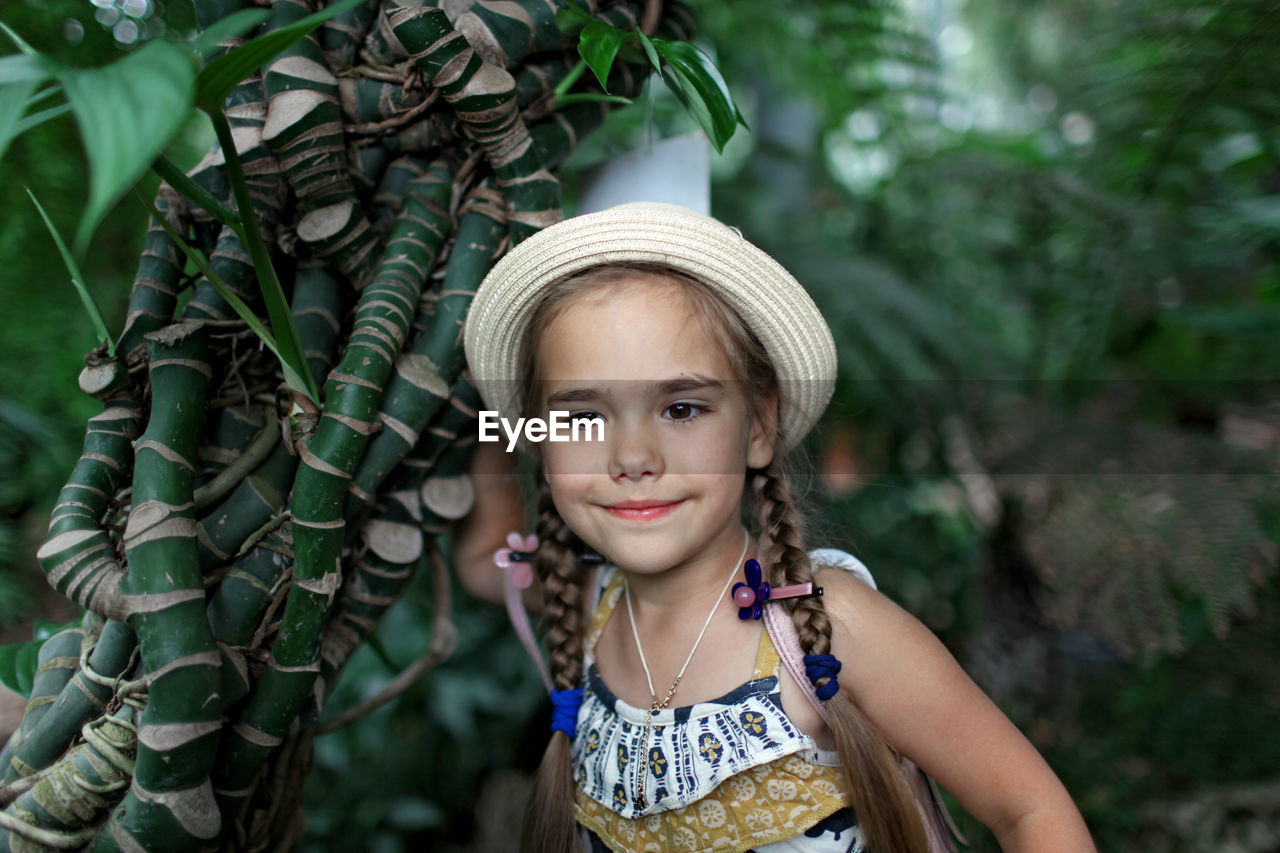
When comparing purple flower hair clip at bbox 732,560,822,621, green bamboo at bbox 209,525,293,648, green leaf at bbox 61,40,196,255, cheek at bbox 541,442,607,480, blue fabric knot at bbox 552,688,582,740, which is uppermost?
green leaf at bbox 61,40,196,255

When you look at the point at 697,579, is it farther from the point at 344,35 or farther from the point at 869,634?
the point at 344,35

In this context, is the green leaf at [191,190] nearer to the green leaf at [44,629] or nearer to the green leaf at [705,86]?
the green leaf at [705,86]

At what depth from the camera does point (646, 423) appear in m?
1.00

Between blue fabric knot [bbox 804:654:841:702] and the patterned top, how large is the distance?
0.06 m

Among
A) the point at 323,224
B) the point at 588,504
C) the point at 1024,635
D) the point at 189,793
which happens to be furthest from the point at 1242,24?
the point at 189,793

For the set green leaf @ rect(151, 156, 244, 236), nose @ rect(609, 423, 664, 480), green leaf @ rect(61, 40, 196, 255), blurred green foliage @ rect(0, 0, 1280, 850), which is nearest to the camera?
green leaf @ rect(61, 40, 196, 255)

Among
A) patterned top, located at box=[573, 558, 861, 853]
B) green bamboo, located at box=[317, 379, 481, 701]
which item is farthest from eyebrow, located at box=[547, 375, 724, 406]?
patterned top, located at box=[573, 558, 861, 853]

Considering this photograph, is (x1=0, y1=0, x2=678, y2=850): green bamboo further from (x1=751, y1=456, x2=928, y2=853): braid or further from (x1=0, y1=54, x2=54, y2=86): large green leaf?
(x1=751, y1=456, x2=928, y2=853): braid

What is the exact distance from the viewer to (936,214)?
273 cm

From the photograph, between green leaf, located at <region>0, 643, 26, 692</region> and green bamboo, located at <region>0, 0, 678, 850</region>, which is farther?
green leaf, located at <region>0, 643, 26, 692</region>

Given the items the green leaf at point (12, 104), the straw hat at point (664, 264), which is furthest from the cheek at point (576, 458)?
the green leaf at point (12, 104)

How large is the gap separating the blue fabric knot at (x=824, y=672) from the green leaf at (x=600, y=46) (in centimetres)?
69

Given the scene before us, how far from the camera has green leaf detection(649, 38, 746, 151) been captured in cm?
82

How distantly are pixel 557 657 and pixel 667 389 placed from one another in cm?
47
